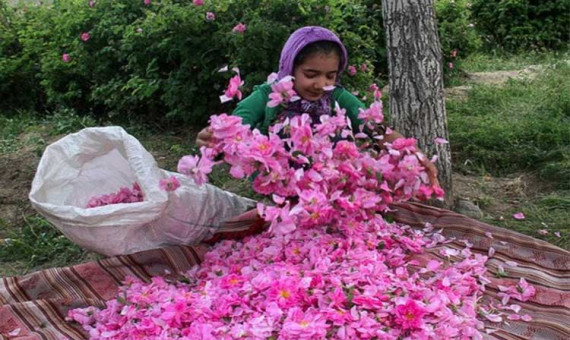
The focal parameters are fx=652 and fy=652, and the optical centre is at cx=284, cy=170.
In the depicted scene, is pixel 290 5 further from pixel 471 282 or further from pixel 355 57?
pixel 471 282

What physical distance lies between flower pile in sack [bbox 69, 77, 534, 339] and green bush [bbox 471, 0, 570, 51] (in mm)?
8012

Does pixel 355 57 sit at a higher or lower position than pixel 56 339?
higher

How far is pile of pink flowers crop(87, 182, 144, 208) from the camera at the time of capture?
3.25 m

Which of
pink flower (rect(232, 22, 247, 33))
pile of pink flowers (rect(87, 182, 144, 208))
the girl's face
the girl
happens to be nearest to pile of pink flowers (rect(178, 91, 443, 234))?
the girl

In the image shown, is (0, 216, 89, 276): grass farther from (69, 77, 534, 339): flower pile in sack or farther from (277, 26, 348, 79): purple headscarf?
(277, 26, 348, 79): purple headscarf

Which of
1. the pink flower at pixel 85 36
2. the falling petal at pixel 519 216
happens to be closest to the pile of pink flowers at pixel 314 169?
the falling petal at pixel 519 216

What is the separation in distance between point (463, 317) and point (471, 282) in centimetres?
36

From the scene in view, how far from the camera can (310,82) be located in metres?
3.02

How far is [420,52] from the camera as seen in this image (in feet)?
11.8

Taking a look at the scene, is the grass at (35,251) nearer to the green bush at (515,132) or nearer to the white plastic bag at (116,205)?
the white plastic bag at (116,205)

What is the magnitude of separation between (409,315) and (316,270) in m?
0.42

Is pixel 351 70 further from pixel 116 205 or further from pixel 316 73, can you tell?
pixel 116 205

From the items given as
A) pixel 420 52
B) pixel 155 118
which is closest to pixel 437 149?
pixel 420 52

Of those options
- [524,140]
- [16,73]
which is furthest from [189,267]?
[16,73]
